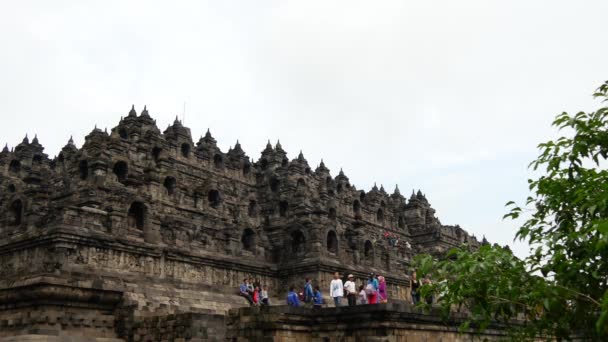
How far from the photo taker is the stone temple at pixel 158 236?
2367 centimetres

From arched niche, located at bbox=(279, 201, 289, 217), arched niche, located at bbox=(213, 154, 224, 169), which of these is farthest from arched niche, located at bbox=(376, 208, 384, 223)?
arched niche, located at bbox=(213, 154, 224, 169)

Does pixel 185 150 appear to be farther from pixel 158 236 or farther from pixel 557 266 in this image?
pixel 557 266

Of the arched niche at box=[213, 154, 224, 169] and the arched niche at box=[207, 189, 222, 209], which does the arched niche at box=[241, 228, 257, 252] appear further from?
the arched niche at box=[213, 154, 224, 169]

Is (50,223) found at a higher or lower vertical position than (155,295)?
higher

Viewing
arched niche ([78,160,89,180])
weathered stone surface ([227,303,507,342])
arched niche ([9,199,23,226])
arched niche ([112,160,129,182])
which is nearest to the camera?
weathered stone surface ([227,303,507,342])

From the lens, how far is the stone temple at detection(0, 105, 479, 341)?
932 inches

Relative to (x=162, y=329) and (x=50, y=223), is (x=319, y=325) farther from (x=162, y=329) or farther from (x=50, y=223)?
(x=50, y=223)

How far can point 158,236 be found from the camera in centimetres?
3089

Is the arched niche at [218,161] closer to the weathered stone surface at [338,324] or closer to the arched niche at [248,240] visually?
the arched niche at [248,240]

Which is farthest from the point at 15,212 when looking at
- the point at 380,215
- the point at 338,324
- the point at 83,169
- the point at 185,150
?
the point at 380,215

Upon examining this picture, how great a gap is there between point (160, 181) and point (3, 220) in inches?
345

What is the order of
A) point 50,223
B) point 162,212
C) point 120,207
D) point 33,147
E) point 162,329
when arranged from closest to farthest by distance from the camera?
point 162,329, point 50,223, point 120,207, point 162,212, point 33,147

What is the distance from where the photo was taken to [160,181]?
123 feet

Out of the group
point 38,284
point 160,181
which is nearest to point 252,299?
point 38,284
